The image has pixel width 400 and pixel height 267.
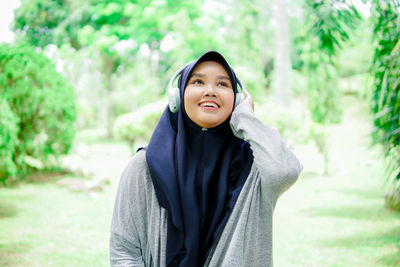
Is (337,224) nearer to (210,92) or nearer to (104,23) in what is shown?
(210,92)

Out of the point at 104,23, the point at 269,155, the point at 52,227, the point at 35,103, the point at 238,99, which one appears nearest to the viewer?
the point at 269,155

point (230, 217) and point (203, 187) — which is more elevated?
point (203, 187)

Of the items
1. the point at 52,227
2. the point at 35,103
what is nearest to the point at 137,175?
the point at 52,227

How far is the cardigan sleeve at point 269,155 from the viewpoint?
126 centimetres

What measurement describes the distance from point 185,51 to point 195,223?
10516 millimetres

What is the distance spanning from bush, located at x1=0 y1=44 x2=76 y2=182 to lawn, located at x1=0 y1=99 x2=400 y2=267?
58 cm

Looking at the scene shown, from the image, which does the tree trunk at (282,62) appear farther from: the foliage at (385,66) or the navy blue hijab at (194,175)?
the navy blue hijab at (194,175)

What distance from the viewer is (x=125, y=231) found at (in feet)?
4.46

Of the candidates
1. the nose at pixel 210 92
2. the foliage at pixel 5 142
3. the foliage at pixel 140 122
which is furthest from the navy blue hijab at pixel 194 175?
the foliage at pixel 140 122

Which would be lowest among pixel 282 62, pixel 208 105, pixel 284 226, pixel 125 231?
pixel 284 226

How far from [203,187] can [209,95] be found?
14.6 inches

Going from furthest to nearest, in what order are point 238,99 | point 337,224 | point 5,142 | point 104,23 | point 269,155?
point 104,23, point 337,224, point 5,142, point 238,99, point 269,155

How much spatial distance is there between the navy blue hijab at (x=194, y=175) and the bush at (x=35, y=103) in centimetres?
376

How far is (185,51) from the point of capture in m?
11.4
